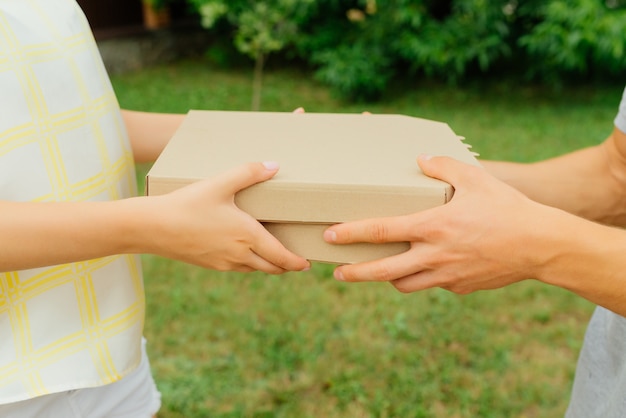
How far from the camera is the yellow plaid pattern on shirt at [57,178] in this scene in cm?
90

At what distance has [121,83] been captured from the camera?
7.20 meters

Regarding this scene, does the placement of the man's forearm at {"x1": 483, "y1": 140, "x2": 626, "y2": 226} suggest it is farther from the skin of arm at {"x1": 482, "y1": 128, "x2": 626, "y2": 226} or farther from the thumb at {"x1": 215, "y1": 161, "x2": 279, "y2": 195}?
the thumb at {"x1": 215, "y1": 161, "x2": 279, "y2": 195}

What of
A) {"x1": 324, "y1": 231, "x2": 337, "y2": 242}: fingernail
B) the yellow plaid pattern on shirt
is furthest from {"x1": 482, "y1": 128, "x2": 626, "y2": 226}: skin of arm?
the yellow plaid pattern on shirt

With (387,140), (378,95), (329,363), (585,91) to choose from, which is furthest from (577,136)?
(387,140)

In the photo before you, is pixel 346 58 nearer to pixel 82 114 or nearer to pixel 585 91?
pixel 585 91

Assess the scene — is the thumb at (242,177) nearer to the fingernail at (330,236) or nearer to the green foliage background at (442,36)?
the fingernail at (330,236)

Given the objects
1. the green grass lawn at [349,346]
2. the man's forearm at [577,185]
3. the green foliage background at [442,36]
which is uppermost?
the man's forearm at [577,185]

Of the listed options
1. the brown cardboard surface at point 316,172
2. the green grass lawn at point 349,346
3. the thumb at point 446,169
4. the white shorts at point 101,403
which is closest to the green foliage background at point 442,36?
the green grass lawn at point 349,346

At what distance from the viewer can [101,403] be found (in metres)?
1.10

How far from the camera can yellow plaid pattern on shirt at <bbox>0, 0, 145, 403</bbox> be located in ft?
2.96

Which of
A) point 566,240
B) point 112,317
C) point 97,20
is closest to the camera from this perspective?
point 566,240

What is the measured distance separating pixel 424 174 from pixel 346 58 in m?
5.84

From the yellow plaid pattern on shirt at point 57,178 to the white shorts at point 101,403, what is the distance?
0.05 m

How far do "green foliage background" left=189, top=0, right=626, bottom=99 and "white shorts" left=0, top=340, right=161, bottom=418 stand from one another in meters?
4.38
